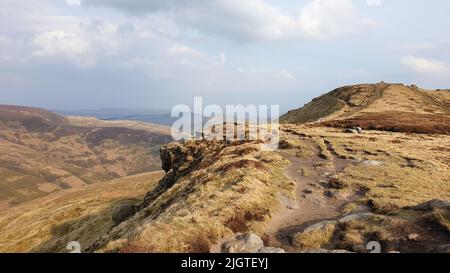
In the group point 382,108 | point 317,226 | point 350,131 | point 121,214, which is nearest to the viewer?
point 317,226

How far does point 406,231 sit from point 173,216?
52.4 feet

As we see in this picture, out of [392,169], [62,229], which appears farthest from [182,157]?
[62,229]

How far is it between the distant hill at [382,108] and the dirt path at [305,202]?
36.8 meters

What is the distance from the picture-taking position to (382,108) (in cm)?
11519

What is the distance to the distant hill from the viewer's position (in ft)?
268

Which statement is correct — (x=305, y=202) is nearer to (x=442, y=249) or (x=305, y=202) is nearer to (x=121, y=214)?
(x=442, y=249)

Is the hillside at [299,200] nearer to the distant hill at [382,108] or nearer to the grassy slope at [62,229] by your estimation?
the grassy slope at [62,229]

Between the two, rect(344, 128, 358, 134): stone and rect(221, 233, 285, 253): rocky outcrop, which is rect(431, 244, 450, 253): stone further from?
rect(344, 128, 358, 134): stone

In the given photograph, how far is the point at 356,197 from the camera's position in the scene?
34.4 meters

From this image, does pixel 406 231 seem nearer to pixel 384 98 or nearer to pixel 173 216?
pixel 173 216

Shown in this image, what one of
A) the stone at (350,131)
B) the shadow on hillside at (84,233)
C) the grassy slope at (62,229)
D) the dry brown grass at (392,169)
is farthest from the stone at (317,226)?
the stone at (350,131)

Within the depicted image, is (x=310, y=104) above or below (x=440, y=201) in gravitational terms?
above

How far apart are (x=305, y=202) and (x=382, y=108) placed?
9185cm
